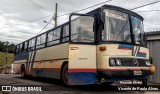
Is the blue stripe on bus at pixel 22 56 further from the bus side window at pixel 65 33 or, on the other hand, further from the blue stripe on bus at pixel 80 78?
the blue stripe on bus at pixel 80 78

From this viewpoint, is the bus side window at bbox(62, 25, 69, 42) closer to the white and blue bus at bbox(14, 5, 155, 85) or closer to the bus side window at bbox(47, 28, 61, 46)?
the white and blue bus at bbox(14, 5, 155, 85)

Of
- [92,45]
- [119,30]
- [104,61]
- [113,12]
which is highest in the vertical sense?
[113,12]

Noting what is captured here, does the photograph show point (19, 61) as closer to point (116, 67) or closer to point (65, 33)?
point (65, 33)

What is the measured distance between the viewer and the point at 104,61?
861 centimetres

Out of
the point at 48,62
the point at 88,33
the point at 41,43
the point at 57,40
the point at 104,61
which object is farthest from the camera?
the point at 41,43

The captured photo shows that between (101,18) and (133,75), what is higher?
(101,18)

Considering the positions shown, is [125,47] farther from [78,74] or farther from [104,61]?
[78,74]

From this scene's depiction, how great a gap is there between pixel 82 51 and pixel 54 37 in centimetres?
355

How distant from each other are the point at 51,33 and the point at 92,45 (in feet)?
14.0

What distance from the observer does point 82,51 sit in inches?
352

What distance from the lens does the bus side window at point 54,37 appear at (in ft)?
37.9

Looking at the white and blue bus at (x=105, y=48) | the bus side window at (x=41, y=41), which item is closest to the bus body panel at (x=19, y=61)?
the bus side window at (x=41, y=41)

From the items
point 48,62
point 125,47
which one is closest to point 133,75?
point 125,47

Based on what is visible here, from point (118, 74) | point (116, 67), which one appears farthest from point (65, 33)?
point (118, 74)
